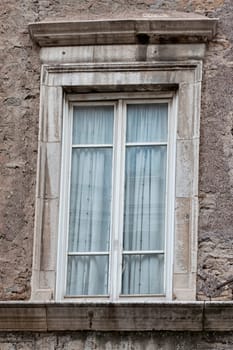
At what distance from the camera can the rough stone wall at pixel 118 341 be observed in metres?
11.1

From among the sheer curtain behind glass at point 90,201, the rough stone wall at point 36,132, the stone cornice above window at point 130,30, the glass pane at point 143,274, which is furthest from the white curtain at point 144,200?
the stone cornice above window at point 130,30

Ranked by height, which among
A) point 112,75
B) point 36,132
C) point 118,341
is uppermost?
point 112,75

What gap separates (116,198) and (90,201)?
225mm

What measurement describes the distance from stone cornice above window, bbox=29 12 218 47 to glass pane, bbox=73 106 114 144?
56 cm

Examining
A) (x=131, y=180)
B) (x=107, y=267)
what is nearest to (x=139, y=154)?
(x=131, y=180)

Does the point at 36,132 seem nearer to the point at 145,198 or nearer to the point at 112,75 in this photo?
the point at 112,75

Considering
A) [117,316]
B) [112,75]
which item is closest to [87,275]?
[117,316]

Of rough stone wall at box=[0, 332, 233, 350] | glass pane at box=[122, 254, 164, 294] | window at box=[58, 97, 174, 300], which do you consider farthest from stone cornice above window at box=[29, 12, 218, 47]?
rough stone wall at box=[0, 332, 233, 350]

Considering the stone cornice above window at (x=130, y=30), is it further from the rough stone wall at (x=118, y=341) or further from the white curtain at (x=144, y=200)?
the rough stone wall at (x=118, y=341)

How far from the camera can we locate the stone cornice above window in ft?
39.1

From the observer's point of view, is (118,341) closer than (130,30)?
Yes

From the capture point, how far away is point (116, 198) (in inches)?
465

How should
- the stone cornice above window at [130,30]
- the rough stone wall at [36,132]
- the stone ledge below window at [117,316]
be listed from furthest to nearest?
the stone cornice above window at [130,30]
the rough stone wall at [36,132]
the stone ledge below window at [117,316]

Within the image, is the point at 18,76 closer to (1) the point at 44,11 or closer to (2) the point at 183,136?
(1) the point at 44,11
